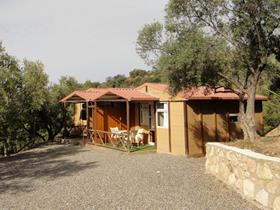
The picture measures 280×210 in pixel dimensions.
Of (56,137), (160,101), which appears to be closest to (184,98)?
(160,101)

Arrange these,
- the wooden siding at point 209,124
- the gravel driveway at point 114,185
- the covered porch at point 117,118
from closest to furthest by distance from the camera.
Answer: the gravel driveway at point 114,185 → the wooden siding at point 209,124 → the covered porch at point 117,118

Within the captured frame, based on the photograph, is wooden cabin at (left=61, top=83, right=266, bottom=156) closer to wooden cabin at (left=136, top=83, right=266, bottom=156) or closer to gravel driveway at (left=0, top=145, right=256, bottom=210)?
wooden cabin at (left=136, top=83, right=266, bottom=156)

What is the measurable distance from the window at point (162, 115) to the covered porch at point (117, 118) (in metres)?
0.41

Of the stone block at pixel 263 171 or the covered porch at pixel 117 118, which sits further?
the covered porch at pixel 117 118

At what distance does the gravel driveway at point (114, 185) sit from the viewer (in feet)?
24.5

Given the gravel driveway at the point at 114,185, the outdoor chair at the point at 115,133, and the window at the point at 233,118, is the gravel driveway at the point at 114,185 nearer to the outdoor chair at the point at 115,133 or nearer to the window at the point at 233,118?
the outdoor chair at the point at 115,133

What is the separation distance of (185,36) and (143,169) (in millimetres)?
4823

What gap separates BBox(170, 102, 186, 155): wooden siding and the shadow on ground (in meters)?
3.89

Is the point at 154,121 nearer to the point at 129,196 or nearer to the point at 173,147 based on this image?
the point at 173,147

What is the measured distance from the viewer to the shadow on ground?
9992mm

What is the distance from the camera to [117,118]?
20.4m

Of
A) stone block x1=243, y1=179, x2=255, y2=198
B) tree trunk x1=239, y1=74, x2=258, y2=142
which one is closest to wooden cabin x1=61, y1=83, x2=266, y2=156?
tree trunk x1=239, y1=74, x2=258, y2=142

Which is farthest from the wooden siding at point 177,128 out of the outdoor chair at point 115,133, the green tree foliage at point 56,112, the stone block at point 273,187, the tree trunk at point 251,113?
the green tree foliage at point 56,112

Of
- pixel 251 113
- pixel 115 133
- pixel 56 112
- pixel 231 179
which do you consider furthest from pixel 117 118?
pixel 231 179
